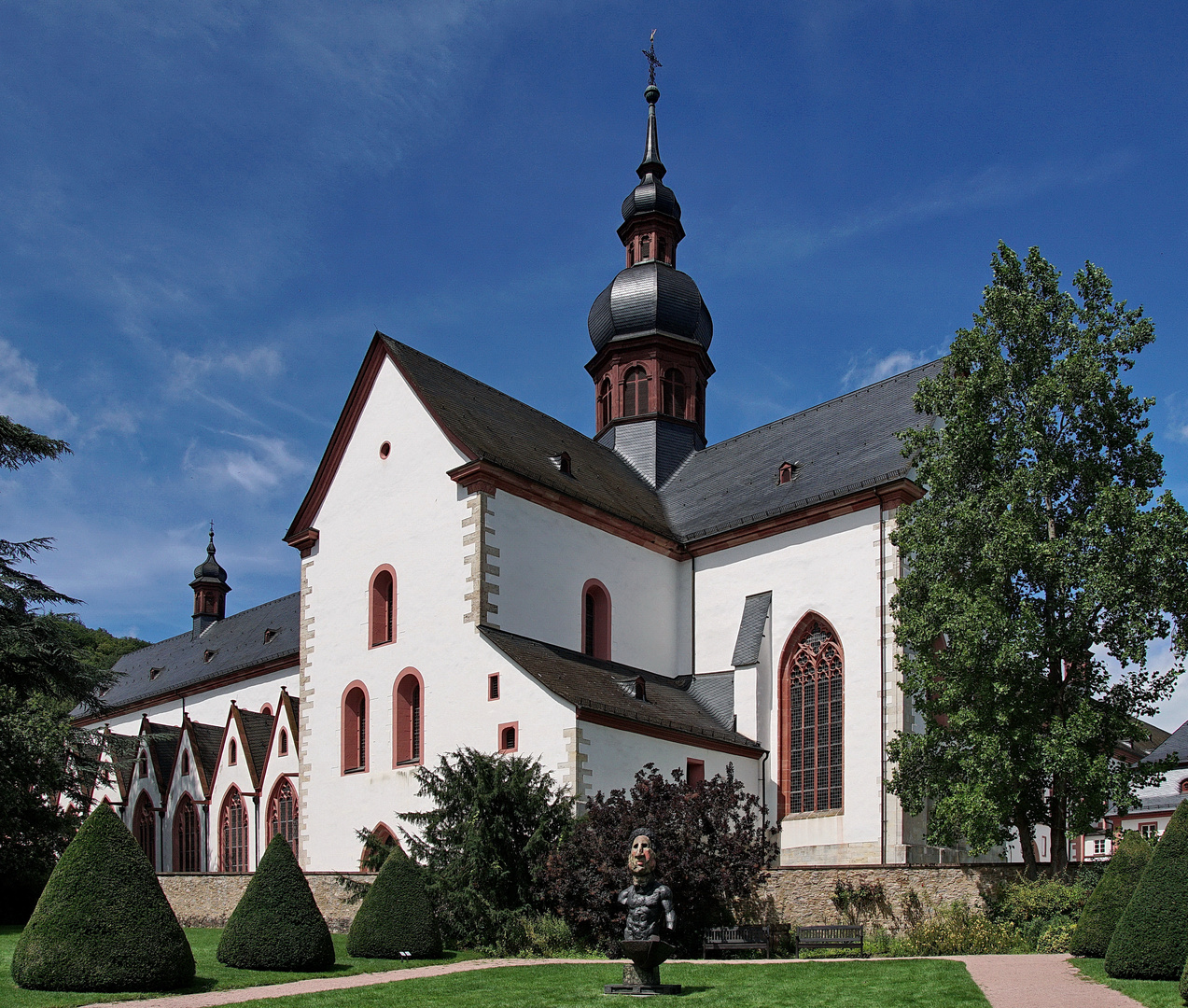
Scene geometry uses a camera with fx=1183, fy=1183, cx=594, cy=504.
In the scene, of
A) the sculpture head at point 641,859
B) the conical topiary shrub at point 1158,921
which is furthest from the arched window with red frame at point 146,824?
the conical topiary shrub at point 1158,921

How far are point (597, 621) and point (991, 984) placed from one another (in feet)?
51.6

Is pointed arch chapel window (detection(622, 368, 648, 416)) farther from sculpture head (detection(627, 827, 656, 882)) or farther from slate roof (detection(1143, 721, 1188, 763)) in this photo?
slate roof (detection(1143, 721, 1188, 763))

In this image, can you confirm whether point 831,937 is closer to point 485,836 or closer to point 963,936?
point 963,936

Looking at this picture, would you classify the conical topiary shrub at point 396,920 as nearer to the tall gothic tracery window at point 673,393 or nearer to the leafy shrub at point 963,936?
the leafy shrub at point 963,936

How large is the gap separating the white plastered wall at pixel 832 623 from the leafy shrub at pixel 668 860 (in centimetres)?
510

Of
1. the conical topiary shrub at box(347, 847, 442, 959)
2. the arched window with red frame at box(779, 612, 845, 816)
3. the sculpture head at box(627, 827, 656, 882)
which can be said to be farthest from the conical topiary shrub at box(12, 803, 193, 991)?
the arched window with red frame at box(779, 612, 845, 816)

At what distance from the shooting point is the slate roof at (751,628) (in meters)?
27.8

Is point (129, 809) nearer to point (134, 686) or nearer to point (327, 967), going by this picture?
point (134, 686)

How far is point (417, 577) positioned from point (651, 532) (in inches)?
259

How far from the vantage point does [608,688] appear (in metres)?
25.5

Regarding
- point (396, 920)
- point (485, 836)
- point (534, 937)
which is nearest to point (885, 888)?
point (534, 937)

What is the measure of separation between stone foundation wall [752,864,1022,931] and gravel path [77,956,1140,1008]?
202cm

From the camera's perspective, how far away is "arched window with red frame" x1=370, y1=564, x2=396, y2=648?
28.0 meters

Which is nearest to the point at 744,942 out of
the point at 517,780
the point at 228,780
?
the point at 517,780
